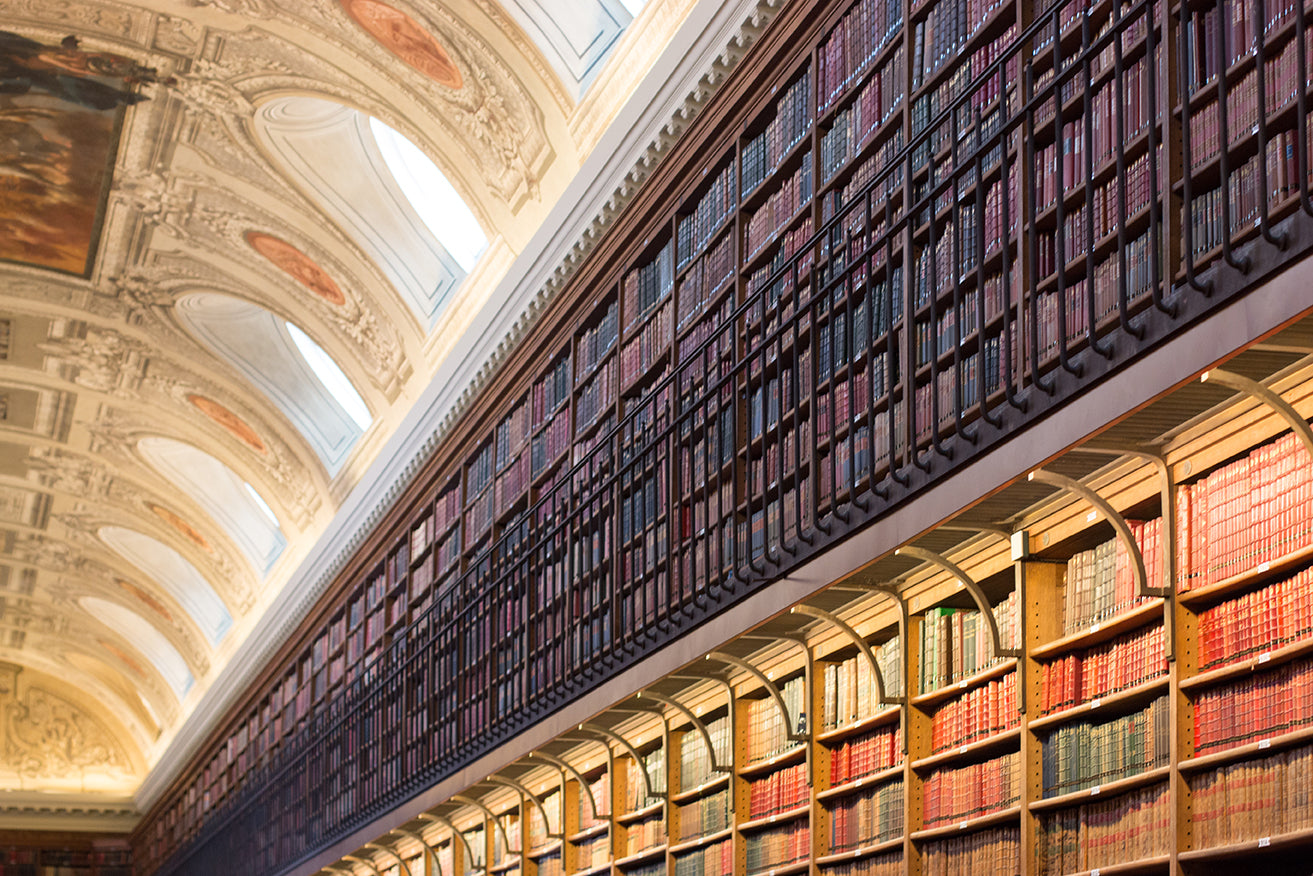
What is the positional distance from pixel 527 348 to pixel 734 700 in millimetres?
3815

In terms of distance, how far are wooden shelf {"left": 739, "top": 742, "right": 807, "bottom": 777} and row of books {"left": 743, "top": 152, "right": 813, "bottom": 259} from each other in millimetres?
1982

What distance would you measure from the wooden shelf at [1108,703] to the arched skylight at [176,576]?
58.3ft

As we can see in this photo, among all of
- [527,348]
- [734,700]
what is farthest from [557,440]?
[734,700]

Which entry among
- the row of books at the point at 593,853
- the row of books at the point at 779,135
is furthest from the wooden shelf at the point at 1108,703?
the row of books at the point at 593,853

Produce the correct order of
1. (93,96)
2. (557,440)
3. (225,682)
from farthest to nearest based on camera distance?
(225,682) < (93,96) < (557,440)

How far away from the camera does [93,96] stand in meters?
12.1

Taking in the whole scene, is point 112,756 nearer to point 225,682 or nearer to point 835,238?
point 225,682

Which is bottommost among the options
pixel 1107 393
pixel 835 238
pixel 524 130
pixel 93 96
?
pixel 1107 393

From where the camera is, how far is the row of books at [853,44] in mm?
5949

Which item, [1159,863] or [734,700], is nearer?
[1159,863]

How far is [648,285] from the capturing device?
8.20 meters

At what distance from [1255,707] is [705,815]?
11.5ft

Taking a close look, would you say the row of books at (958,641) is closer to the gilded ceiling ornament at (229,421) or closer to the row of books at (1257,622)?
the row of books at (1257,622)

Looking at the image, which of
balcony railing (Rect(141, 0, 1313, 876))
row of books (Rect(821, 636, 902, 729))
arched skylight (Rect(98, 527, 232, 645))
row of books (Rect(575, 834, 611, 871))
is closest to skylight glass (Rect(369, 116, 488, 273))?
balcony railing (Rect(141, 0, 1313, 876))
